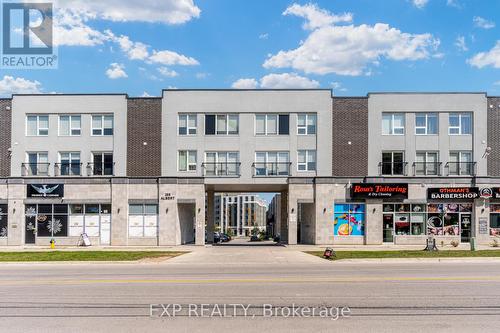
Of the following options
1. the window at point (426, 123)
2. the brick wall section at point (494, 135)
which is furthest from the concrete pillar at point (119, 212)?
the brick wall section at point (494, 135)

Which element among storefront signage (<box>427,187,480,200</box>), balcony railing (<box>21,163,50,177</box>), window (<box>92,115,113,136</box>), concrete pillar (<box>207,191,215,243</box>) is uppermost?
window (<box>92,115,113,136</box>)

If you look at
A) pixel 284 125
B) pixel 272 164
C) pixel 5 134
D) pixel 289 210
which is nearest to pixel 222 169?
pixel 272 164

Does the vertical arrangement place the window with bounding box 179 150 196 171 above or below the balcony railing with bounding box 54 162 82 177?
above

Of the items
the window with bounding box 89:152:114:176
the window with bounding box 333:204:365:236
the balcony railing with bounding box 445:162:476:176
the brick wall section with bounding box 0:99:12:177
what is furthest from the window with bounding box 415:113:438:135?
the brick wall section with bounding box 0:99:12:177

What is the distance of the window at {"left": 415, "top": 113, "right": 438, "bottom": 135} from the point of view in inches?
1507

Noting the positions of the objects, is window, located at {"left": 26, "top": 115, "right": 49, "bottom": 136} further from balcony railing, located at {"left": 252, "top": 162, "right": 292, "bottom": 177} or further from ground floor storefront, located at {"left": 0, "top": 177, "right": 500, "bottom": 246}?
balcony railing, located at {"left": 252, "top": 162, "right": 292, "bottom": 177}

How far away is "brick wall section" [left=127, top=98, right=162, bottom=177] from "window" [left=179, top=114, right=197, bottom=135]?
1.63 m

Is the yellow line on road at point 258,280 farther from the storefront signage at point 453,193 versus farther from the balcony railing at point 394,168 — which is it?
the balcony railing at point 394,168

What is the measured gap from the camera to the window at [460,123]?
38.2m

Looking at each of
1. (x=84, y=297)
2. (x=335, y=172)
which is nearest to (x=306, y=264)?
(x=84, y=297)

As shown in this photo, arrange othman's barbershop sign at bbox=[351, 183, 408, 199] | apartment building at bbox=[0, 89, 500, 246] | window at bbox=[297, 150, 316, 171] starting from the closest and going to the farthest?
othman's barbershop sign at bbox=[351, 183, 408, 199] < apartment building at bbox=[0, 89, 500, 246] < window at bbox=[297, 150, 316, 171]

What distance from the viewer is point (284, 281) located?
15203mm

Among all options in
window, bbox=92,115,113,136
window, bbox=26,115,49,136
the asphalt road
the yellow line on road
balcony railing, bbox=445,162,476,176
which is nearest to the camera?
the asphalt road

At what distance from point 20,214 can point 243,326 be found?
32.8 meters
